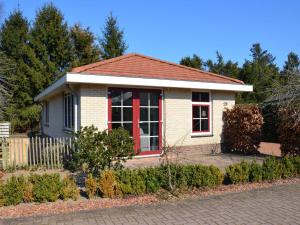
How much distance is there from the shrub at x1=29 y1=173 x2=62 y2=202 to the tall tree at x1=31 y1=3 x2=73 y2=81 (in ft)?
81.2

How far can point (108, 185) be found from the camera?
7.72 m

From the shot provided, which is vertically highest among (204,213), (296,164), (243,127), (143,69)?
(143,69)

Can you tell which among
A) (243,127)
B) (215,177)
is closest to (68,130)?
(243,127)

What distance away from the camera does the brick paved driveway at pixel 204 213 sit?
6.19 meters

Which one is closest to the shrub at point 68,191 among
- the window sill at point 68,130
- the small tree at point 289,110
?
the window sill at point 68,130

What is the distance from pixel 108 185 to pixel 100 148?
42.2 inches

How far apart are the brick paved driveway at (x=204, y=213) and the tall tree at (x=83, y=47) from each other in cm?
2866

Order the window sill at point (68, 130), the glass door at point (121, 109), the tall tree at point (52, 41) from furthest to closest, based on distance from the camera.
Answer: the tall tree at point (52, 41) → the window sill at point (68, 130) → the glass door at point (121, 109)

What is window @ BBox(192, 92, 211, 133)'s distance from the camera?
49.8ft

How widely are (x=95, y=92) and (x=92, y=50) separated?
23285mm

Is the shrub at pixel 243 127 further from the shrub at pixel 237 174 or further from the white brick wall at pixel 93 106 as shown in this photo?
the shrub at pixel 237 174

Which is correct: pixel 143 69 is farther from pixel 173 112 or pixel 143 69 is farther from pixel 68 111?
pixel 68 111

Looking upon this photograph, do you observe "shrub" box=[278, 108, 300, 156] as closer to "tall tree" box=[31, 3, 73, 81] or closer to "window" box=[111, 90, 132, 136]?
"window" box=[111, 90, 132, 136]

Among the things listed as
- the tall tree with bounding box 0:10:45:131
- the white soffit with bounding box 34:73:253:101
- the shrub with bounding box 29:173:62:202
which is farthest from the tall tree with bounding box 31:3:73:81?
the shrub with bounding box 29:173:62:202
